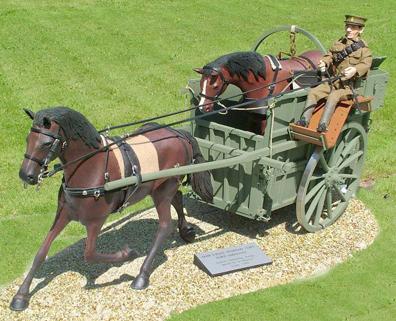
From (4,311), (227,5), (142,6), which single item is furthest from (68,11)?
(4,311)

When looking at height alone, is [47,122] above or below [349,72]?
below

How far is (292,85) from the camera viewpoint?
840cm

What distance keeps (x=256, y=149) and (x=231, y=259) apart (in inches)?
52.3

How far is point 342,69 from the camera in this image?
826 centimetres

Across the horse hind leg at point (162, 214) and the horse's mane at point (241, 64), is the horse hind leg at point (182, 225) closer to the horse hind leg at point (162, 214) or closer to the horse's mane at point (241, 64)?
the horse hind leg at point (162, 214)

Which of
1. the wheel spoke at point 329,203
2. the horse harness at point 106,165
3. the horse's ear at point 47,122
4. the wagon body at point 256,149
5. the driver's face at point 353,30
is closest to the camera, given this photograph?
the horse's ear at point 47,122

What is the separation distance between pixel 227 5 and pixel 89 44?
5.24 meters

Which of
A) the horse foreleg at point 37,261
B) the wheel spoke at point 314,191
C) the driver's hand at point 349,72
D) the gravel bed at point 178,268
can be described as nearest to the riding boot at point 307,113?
the driver's hand at point 349,72

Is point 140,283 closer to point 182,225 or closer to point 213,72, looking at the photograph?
point 182,225

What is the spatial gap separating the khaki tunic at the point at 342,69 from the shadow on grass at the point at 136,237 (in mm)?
1910

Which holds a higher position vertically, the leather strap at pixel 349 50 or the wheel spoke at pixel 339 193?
the leather strap at pixel 349 50

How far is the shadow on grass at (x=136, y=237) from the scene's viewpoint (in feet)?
25.3

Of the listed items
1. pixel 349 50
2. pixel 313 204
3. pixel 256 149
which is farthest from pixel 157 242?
pixel 349 50

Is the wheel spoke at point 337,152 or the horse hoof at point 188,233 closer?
the horse hoof at point 188,233
